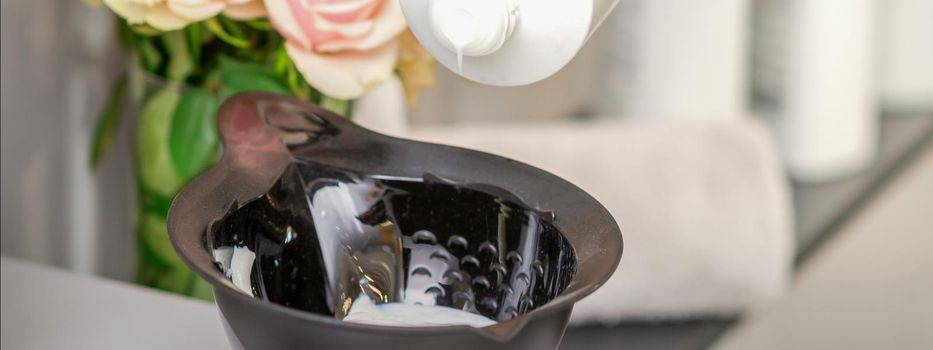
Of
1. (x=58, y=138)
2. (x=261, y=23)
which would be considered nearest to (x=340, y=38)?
(x=261, y=23)

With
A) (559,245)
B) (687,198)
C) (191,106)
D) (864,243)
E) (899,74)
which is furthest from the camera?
(899,74)

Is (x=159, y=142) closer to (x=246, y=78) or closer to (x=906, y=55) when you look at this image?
(x=246, y=78)

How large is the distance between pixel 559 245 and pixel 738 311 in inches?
16.1

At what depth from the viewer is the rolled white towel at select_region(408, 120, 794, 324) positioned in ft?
2.01

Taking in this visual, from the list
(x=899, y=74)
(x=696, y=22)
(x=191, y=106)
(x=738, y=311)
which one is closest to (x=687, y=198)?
(x=738, y=311)

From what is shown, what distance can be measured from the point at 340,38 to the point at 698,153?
37 cm

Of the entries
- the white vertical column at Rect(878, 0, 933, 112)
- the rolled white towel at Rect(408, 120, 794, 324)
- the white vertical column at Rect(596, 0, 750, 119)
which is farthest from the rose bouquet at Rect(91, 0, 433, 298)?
the white vertical column at Rect(878, 0, 933, 112)

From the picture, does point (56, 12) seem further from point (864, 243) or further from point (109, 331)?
point (864, 243)

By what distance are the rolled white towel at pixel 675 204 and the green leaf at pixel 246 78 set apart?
0.78 feet

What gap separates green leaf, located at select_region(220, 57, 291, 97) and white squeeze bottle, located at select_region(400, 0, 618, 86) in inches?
5.0

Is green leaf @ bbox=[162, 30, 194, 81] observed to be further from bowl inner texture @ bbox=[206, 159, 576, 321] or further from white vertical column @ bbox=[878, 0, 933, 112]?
white vertical column @ bbox=[878, 0, 933, 112]

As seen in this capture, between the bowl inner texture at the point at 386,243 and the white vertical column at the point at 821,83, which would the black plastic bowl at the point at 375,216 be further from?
the white vertical column at the point at 821,83

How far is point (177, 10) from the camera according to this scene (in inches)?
12.8

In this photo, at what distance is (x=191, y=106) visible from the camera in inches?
15.2
